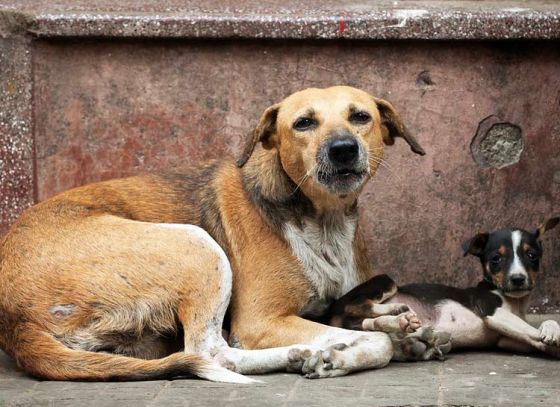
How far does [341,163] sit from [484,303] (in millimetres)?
1074

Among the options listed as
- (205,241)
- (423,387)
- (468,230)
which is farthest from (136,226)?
(468,230)

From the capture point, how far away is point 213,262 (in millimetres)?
6418

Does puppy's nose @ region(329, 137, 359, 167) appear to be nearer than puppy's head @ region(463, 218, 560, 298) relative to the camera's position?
Yes

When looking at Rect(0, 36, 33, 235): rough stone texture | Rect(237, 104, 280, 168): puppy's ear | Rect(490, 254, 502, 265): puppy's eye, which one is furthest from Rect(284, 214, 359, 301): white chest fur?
Rect(0, 36, 33, 235): rough stone texture

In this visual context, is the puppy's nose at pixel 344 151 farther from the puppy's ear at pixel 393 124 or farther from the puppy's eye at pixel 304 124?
the puppy's ear at pixel 393 124

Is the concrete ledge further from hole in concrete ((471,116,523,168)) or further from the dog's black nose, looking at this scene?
the dog's black nose

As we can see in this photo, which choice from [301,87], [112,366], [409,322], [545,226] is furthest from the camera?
[301,87]

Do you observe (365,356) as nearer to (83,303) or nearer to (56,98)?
(83,303)

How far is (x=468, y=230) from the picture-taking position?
303 inches

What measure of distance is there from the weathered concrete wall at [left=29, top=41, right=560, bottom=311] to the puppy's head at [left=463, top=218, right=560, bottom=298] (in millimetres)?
895

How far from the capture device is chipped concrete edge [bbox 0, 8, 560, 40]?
7426 mm

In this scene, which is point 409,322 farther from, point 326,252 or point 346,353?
point 326,252

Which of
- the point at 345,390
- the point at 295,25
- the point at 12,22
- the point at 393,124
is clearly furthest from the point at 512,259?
the point at 12,22

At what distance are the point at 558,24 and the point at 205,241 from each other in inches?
101
